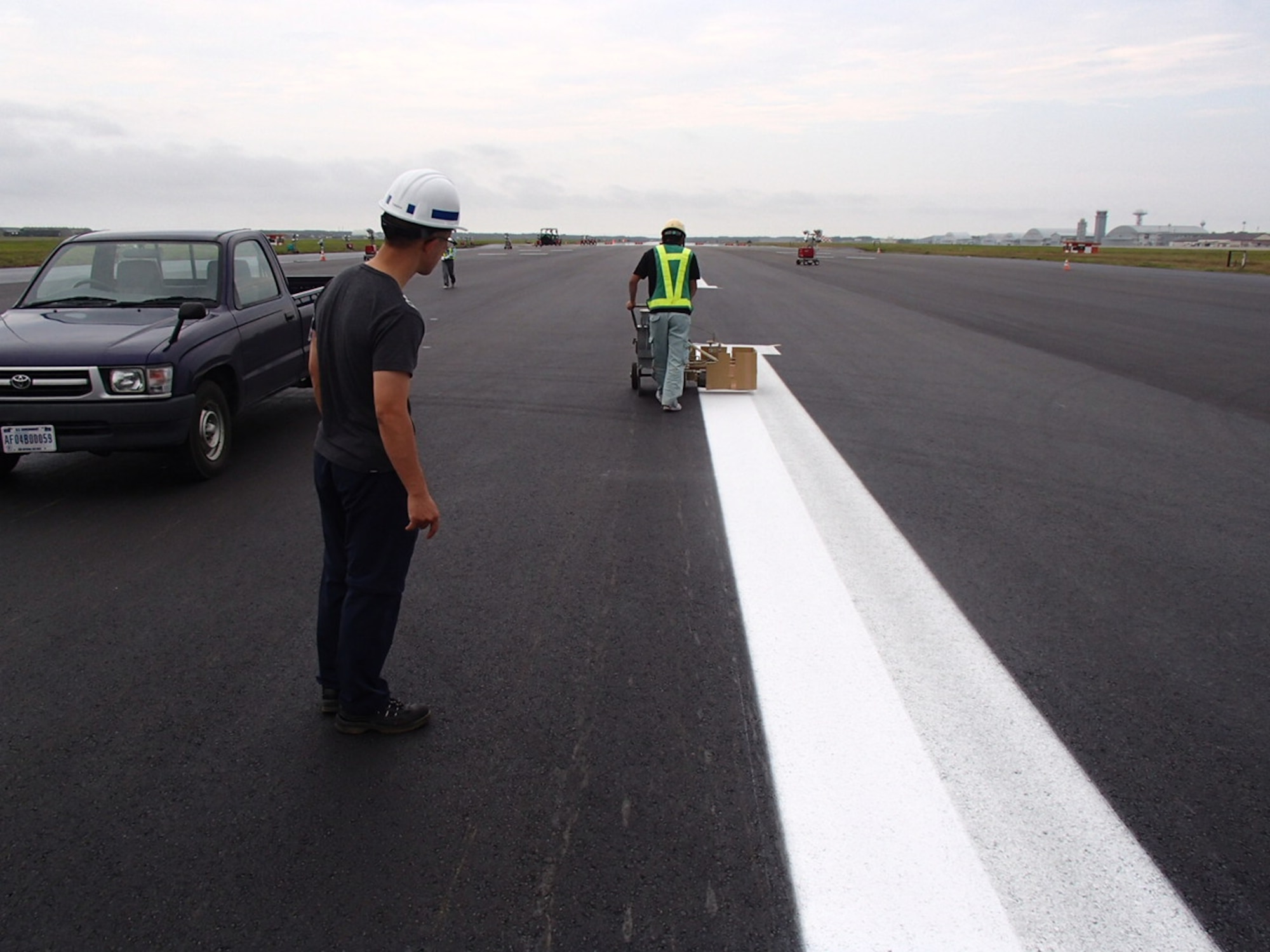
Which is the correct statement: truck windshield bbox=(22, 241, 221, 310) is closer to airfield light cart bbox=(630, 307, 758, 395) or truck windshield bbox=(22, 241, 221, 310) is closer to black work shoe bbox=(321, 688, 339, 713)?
airfield light cart bbox=(630, 307, 758, 395)

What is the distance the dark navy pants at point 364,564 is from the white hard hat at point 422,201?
2.81 feet

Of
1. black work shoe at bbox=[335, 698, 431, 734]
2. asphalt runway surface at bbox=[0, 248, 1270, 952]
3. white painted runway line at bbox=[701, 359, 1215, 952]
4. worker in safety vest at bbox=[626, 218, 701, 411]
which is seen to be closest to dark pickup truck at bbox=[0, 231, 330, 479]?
asphalt runway surface at bbox=[0, 248, 1270, 952]

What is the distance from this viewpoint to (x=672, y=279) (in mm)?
9031

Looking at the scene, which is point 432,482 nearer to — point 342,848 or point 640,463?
point 640,463

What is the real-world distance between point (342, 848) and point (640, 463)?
466cm

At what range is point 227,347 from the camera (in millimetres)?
7000

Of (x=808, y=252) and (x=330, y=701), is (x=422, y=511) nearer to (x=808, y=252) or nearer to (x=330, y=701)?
(x=330, y=701)

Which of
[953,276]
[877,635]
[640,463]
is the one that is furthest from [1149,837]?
[953,276]

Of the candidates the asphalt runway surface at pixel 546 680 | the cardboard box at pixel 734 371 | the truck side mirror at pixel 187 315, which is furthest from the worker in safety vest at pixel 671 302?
the truck side mirror at pixel 187 315

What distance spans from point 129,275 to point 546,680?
574 cm

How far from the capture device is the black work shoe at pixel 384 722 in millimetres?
3373

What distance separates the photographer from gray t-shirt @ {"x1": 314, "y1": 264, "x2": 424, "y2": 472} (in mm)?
2965

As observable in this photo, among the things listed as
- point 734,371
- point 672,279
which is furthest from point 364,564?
point 734,371

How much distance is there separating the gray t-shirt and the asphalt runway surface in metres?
Answer: 1.08
